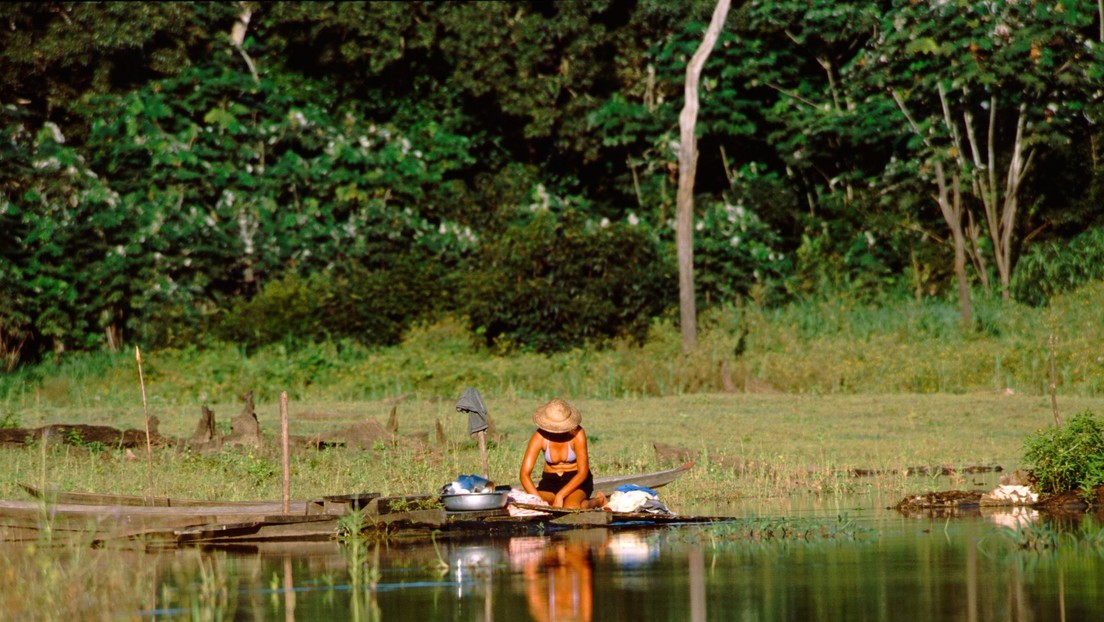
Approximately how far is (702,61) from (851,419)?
8.13 meters

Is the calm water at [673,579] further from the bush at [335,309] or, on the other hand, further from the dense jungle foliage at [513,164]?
the bush at [335,309]

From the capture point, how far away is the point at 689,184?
2800 cm

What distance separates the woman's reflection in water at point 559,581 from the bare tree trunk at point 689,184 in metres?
14.6

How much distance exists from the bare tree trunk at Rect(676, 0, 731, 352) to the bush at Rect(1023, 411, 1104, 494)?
1254 cm

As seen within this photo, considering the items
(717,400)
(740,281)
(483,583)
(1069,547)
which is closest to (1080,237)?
(740,281)

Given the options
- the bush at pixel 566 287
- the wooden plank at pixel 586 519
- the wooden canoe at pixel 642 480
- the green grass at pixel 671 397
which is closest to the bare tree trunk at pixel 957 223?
the green grass at pixel 671 397

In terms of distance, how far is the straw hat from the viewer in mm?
13938

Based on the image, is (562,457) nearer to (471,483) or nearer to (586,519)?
(586,519)

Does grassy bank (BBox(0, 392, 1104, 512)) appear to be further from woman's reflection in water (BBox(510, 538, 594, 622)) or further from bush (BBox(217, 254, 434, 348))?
woman's reflection in water (BBox(510, 538, 594, 622))

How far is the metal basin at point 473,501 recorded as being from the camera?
44.0 ft

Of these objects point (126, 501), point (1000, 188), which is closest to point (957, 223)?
point (1000, 188)

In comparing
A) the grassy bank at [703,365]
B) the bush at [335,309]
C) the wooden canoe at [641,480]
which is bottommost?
the wooden canoe at [641,480]

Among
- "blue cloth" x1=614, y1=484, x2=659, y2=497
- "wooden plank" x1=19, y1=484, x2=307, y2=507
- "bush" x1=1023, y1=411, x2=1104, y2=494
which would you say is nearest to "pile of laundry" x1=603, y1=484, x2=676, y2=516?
"blue cloth" x1=614, y1=484, x2=659, y2=497

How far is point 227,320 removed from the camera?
93.2 ft
